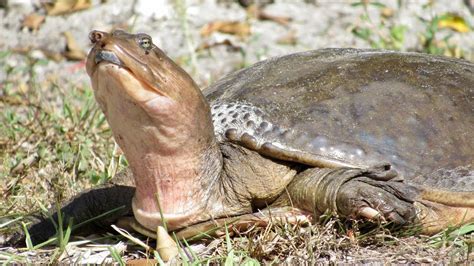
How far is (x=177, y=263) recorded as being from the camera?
315cm

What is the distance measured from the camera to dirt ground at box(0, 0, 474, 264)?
10.6ft

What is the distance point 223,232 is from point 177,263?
267 mm

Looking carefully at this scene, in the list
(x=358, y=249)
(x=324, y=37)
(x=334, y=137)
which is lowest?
(x=324, y=37)

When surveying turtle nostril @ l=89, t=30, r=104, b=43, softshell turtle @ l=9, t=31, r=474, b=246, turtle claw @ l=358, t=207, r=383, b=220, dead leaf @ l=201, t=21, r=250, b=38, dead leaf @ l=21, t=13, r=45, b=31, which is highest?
turtle nostril @ l=89, t=30, r=104, b=43

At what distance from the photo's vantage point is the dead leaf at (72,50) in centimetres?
621

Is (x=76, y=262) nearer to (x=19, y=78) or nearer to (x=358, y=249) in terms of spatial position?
(x=358, y=249)

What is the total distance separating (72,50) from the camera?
6.29 m

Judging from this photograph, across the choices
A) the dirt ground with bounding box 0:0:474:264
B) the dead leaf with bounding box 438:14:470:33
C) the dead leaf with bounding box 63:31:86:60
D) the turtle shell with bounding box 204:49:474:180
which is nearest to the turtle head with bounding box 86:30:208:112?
the turtle shell with bounding box 204:49:474:180

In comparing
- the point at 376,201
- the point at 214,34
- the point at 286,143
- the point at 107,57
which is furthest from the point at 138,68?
the point at 214,34

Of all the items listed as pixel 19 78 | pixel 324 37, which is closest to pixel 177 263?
pixel 19 78

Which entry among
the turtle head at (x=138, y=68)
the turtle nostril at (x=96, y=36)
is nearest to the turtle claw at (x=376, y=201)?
the turtle head at (x=138, y=68)

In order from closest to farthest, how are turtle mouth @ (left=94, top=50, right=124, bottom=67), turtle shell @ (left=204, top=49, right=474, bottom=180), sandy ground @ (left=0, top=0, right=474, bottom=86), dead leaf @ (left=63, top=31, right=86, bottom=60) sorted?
turtle mouth @ (left=94, top=50, right=124, bottom=67)
turtle shell @ (left=204, top=49, right=474, bottom=180)
sandy ground @ (left=0, top=0, right=474, bottom=86)
dead leaf @ (left=63, top=31, right=86, bottom=60)

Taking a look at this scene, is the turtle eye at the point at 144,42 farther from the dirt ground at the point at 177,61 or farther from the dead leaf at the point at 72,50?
the dead leaf at the point at 72,50

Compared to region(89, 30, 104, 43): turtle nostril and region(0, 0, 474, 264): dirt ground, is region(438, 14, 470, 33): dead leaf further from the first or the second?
region(89, 30, 104, 43): turtle nostril
